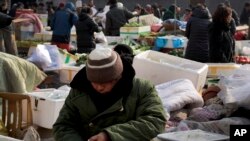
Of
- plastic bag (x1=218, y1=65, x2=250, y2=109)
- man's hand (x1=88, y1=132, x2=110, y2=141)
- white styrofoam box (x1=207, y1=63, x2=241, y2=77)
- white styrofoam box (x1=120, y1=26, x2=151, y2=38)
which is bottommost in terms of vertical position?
white styrofoam box (x1=120, y1=26, x2=151, y2=38)

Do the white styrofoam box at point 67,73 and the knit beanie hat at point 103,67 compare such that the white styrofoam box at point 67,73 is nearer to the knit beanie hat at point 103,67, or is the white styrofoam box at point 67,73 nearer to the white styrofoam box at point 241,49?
the white styrofoam box at point 241,49

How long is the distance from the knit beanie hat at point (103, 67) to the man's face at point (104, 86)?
4cm

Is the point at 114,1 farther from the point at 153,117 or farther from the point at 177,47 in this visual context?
the point at 153,117

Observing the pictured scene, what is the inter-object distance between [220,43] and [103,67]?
4.30 metres

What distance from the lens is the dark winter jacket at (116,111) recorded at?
9.18ft

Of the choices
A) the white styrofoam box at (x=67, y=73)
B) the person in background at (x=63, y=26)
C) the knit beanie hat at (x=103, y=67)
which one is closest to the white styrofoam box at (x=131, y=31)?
the person in background at (x=63, y=26)

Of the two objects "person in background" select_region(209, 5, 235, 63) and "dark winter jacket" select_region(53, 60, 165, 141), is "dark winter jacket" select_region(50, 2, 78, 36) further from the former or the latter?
"dark winter jacket" select_region(53, 60, 165, 141)

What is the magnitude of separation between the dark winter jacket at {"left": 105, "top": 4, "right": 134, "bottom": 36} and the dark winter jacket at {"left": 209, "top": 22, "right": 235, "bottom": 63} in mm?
5319

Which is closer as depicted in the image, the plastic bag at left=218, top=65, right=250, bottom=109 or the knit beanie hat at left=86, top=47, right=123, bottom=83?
the knit beanie hat at left=86, top=47, right=123, bottom=83

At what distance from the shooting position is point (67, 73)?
24.4 feet

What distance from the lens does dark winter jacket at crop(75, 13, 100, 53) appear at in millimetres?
9938

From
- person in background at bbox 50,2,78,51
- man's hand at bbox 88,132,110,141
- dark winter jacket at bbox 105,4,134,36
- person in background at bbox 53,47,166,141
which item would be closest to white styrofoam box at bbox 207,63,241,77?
person in background at bbox 53,47,166,141

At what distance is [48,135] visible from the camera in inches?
214

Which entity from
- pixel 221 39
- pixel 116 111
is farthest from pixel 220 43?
pixel 116 111
